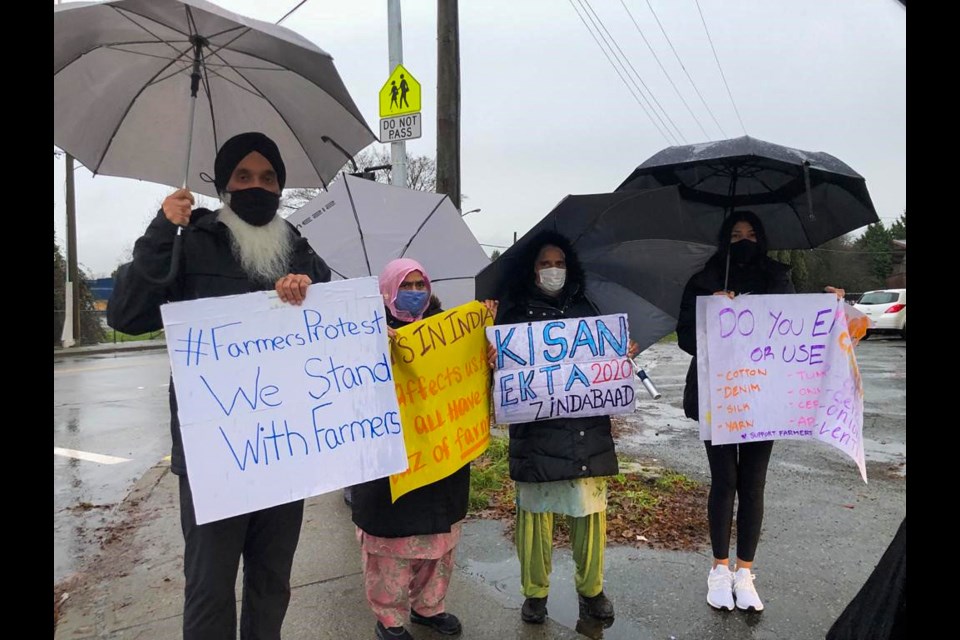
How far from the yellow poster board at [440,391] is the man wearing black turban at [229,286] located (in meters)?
0.58

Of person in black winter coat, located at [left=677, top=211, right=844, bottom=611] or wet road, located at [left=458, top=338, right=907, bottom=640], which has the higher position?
person in black winter coat, located at [left=677, top=211, right=844, bottom=611]

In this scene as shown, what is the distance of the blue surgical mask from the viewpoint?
288cm

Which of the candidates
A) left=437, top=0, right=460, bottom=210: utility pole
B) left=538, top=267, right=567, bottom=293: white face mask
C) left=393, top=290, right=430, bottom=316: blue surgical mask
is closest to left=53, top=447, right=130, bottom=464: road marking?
left=437, top=0, right=460, bottom=210: utility pole

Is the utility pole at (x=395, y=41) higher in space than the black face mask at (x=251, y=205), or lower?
higher

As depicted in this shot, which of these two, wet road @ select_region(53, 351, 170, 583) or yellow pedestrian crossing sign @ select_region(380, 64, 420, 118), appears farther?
yellow pedestrian crossing sign @ select_region(380, 64, 420, 118)

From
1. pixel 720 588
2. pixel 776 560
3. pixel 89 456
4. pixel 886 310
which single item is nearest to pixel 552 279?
pixel 720 588

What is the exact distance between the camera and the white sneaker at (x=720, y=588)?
319 cm

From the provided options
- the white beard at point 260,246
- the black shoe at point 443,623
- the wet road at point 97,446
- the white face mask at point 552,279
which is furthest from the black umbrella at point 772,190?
the wet road at point 97,446

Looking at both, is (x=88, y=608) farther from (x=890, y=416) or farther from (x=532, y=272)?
(x=890, y=416)

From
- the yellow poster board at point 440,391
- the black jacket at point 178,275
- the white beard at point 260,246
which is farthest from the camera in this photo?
the yellow poster board at point 440,391

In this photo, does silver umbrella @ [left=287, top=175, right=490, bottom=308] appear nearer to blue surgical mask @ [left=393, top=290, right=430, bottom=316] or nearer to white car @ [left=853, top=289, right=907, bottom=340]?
blue surgical mask @ [left=393, top=290, right=430, bottom=316]

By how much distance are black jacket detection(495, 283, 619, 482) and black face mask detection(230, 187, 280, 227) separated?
1.31m

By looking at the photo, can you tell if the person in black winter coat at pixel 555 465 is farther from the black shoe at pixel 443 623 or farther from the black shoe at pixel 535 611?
the black shoe at pixel 443 623

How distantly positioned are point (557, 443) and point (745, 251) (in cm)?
141
